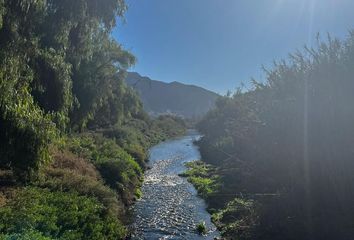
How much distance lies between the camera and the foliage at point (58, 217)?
41.7 feet

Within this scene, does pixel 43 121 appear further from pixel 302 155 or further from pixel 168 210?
pixel 302 155

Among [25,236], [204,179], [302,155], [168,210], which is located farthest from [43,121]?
[204,179]

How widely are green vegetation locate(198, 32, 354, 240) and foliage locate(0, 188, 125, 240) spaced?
6.09 metres

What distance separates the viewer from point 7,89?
12.7m

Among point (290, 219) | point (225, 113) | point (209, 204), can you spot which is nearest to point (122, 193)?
point (209, 204)

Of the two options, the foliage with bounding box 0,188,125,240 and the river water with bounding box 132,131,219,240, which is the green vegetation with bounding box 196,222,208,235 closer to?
the river water with bounding box 132,131,219,240

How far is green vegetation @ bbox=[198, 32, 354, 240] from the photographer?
1788cm

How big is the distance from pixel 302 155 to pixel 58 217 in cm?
1254

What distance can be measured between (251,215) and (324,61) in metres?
9.21

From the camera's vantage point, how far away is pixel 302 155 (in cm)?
2081

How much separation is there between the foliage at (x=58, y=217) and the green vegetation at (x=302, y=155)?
6.09m

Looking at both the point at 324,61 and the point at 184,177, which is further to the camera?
the point at 184,177

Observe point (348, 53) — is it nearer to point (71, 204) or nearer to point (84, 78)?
point (71, 204)

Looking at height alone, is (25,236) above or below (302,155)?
below
